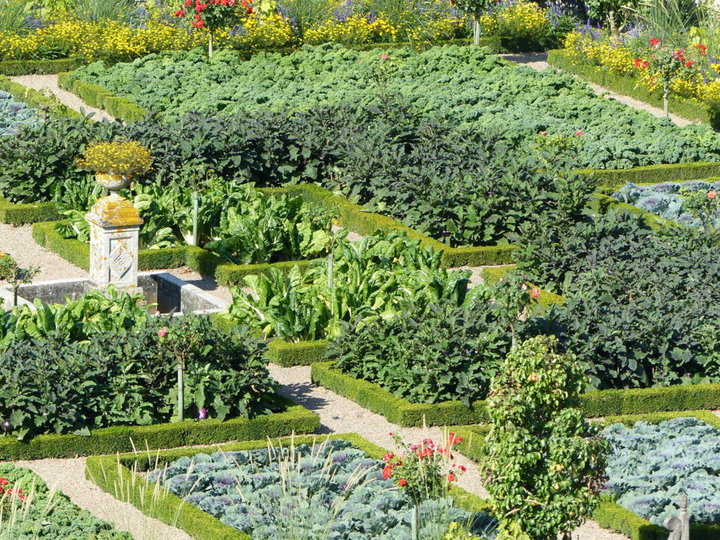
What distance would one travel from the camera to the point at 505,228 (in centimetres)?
2219

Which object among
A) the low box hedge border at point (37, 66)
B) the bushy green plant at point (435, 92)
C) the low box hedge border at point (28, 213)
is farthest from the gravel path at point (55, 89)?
the low box hedge border at point (28, 213)

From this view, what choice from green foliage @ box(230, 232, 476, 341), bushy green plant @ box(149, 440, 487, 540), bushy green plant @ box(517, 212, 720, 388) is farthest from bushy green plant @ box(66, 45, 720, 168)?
bushy green plant @ box(149, 440, 487, 540)

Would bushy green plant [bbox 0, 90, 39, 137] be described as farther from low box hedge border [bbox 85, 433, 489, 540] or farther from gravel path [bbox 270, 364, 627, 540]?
low box hedge border [bbox 85, 433, 489, 540]

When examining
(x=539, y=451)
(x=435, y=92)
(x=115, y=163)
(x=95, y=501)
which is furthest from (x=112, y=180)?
(x=435, y=92)

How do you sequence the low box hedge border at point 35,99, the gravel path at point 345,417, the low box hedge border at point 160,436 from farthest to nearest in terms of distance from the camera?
the low box hedge border at point 35,99 → the gravel path at point 345,417 → the low box hedge border at point 160,436

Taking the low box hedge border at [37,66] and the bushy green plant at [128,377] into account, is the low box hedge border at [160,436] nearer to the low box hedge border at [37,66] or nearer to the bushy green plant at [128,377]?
the bushy green plant at [128,377]

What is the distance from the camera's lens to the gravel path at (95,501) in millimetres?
12328

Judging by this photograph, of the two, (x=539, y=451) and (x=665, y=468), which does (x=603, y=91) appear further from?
(x=539, y=451)

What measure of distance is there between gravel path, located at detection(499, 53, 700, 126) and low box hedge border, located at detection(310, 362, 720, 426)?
1222 centimetres

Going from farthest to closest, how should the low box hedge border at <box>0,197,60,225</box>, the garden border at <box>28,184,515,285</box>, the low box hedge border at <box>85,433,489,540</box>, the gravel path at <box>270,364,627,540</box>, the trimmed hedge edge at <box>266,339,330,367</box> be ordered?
1. the low box hedge border at <box>0,197,60,225</box>
2. the garden border at <box>28,184,515,285</box>
3. the trimmed hedge edge at <box>266,339,330,367</box>
4. the gravel path at <box>270,364,627,540</box>
5. the low box hedge border at <box>85,433,489,540</box>

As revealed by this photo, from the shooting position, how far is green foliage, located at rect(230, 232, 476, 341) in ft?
58.6

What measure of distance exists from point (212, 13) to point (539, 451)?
21075 millimetres

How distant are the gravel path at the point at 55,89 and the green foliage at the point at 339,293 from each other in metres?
10.6

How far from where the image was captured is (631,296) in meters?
18.3
